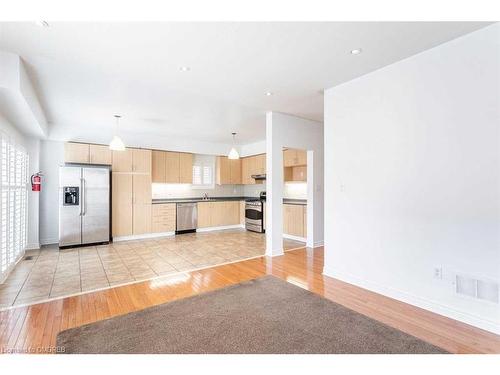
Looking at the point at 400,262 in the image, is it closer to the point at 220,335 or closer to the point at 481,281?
the point at 481,281

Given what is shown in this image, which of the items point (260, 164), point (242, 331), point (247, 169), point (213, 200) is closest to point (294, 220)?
point (260, 164)

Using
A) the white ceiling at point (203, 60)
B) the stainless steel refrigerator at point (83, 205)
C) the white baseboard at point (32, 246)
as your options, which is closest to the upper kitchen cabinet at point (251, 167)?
the white ceiling at point (203, 60)

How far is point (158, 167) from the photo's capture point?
6.57 m

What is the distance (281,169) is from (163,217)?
11.9 ft

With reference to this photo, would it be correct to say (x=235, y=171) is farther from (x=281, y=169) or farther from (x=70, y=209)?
(x=70, y=209)

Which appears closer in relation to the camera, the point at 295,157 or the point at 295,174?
the point at 295,157

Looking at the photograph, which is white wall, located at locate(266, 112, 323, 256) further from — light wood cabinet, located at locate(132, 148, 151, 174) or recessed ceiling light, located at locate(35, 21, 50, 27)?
light wood cabinet, located at locate(132, 148, 151, 174)

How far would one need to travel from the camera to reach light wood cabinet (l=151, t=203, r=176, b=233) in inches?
249

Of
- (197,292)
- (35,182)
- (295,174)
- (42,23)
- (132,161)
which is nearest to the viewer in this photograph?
(42,23)

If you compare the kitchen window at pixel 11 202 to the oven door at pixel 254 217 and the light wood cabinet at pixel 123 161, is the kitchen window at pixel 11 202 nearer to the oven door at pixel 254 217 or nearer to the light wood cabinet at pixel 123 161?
the light wood cabinet at pixel 123 161

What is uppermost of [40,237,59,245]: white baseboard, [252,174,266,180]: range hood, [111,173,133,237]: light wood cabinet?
[252,174,266,180]: range hood

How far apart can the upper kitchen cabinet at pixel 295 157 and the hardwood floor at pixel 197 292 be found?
2607mm

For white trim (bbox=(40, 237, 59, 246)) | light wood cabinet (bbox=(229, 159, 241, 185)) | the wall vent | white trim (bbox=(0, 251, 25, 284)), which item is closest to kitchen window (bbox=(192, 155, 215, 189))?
light wood cabinet (bbox=(229, 159, 241, 185))

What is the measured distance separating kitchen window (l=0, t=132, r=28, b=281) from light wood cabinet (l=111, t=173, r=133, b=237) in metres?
1.55
